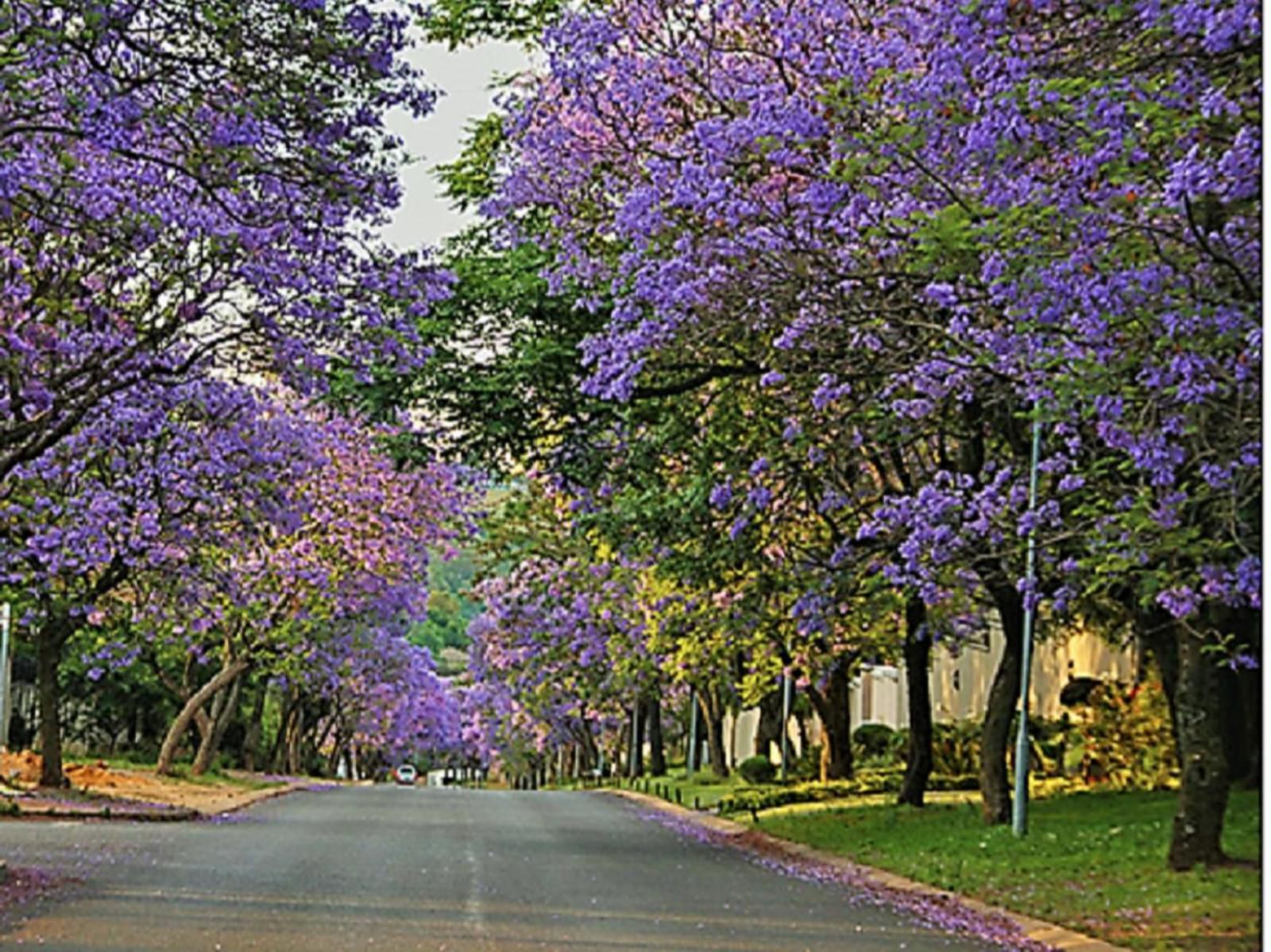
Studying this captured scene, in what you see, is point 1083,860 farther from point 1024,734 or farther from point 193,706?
point 193,706

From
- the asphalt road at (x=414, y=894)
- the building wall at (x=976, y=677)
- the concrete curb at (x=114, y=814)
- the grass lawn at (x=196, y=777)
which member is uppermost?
the building wall at (x=976, y=677)

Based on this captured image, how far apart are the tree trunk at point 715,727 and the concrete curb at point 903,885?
1384 cm

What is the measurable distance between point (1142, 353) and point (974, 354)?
3140mm

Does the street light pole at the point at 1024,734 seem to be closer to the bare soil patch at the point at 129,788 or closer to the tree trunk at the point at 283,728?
the bare soil patch at the point at 129,788

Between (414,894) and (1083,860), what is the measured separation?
6207 mm

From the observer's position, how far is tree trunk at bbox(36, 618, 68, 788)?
1116 inches

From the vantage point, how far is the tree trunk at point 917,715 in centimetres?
2520

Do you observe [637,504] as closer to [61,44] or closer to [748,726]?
[61,44]

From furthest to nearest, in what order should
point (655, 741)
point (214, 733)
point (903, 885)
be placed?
point (655, 741)
point (214, 733)
point (903, 885)

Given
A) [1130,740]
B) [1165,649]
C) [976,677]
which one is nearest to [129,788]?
[1130,740]

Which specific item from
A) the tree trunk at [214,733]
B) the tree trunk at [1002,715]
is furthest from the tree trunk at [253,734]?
the tree trunk at [1002,715]

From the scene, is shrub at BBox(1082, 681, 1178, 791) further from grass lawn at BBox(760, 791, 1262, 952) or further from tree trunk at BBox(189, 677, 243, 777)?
tree trunk at BBox(189, 677, 243, 777)

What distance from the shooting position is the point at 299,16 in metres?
11.0

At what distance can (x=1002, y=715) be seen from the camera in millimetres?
21984
